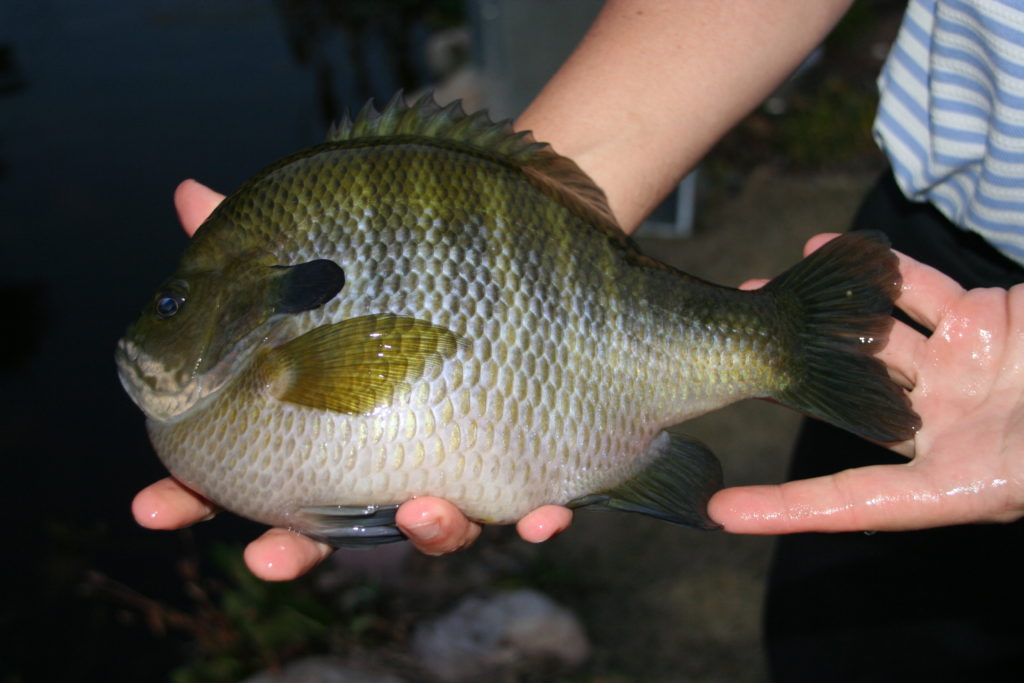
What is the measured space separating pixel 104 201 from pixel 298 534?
800cm

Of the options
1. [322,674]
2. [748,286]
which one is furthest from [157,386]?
[322,674]

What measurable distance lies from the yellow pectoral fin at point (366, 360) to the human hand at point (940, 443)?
799 mm

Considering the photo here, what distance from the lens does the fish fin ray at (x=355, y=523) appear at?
1.86 metres

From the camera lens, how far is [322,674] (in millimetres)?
3895

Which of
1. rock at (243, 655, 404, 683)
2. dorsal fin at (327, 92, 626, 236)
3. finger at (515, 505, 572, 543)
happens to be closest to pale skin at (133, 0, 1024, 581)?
finger at (515, 505, 572, 543)

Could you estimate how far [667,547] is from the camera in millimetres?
4910

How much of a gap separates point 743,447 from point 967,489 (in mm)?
3674

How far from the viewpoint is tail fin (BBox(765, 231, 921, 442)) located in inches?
75.9

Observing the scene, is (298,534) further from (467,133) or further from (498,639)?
(498,639)

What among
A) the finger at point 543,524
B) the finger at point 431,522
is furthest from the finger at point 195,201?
the finger at point 543,524

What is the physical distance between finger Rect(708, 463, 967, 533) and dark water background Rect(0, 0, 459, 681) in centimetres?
437

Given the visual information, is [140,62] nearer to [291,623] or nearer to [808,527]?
[291,623]

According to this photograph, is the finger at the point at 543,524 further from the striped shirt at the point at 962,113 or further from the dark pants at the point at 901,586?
the striped shirt at the point at 962,113

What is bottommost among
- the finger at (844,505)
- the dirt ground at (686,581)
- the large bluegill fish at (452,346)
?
the dirt ground at (686,581)
